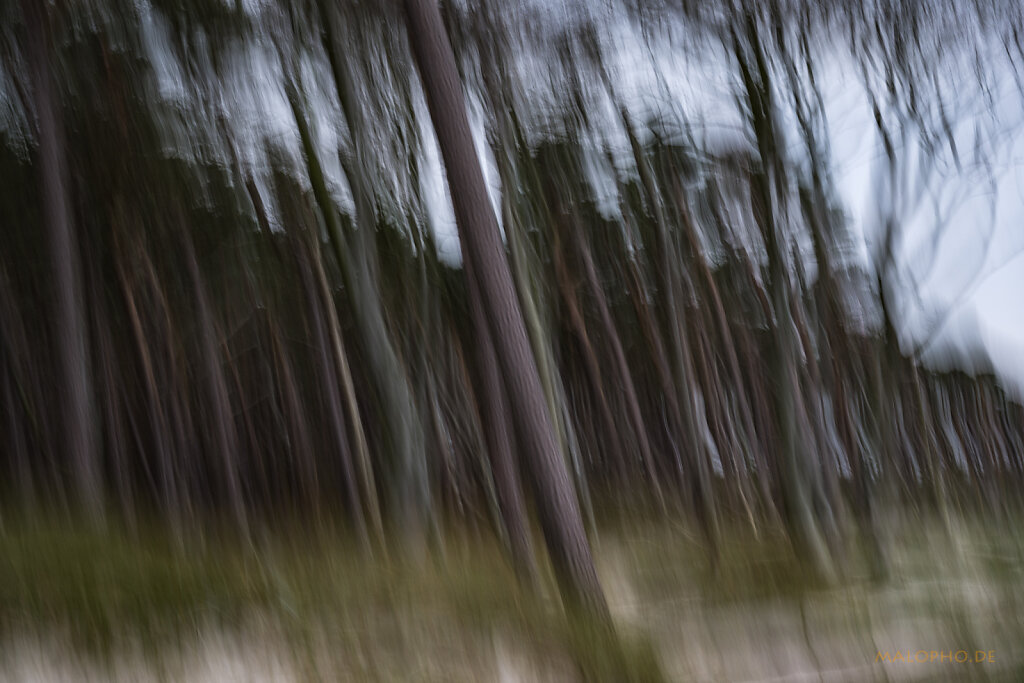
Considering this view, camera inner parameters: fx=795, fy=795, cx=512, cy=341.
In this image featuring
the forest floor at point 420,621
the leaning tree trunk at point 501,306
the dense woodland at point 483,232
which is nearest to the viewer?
the forest floor at point 420,621

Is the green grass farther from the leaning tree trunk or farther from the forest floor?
the leaning tree trunk

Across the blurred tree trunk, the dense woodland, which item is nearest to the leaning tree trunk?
the dense woodland

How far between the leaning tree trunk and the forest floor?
40 cm

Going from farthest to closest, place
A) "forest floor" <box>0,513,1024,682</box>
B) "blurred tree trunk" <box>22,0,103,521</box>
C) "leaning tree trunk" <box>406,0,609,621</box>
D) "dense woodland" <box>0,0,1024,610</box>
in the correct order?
"blurred tree trunk" <box>22,0,103,521</box> → "dense woodland" <box>0,0,1024,610</box> → "leaning tree trunk" <box>406,0,609,621</box> → "forest floor" <box>0,513,1024,682</box>

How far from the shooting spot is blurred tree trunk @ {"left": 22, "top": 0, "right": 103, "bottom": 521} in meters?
8.94

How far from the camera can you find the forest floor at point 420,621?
374 centimetres

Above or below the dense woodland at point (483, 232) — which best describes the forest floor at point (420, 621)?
below

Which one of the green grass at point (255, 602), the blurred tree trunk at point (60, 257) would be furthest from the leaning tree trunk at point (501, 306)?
the blurred tree trunk at point (60, 257)

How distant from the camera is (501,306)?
20.2 feet

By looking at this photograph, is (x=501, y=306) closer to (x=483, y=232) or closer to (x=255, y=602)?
(x=483, y=232)

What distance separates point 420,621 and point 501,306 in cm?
254

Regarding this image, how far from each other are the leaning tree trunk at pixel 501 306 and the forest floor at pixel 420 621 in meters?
0.40

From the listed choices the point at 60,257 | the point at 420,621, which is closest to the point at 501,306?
the point at 420,621

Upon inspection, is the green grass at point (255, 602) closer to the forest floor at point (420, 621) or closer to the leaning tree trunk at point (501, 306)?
the forest floor at point (420, 621)
